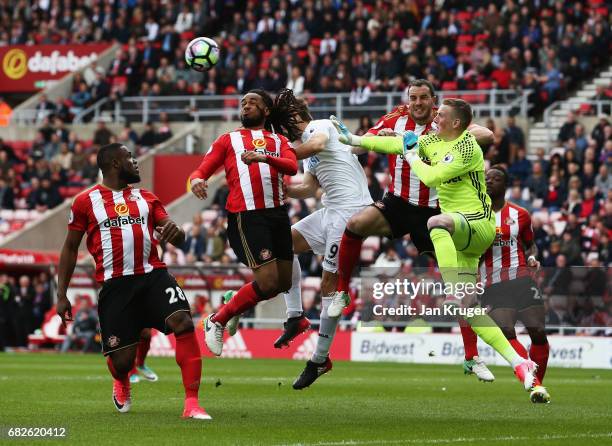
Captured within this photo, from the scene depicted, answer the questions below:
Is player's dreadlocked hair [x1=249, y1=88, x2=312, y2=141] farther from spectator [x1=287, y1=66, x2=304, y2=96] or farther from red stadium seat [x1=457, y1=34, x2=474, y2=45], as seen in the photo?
spectator [x1=287, y1=66, x2=304, y2=96]

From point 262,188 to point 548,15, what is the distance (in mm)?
19662

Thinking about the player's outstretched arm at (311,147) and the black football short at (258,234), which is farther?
the player's outstretched arm at (311,147)

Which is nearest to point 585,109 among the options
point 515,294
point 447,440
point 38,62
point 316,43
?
point 316,43

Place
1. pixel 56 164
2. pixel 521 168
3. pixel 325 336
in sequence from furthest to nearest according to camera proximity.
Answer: pixel 56 164 < pixel 521 168 < pixel 325 336

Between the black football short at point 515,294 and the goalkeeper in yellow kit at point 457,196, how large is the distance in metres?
2.67

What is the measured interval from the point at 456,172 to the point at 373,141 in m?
0.87

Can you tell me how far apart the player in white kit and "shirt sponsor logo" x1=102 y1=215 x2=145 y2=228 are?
2.19m

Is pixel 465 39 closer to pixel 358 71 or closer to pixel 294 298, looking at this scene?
pixel 358 71

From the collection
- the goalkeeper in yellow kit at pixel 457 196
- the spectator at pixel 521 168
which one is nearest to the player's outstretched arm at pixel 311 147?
the goalkeeper in yellow kit at pixel 457 196

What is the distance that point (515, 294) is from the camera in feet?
47.6

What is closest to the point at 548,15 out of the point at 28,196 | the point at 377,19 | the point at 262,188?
the point at 377,19

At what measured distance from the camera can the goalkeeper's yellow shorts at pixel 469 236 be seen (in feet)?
37.7

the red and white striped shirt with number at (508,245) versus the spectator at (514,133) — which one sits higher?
the red and white striped shirt with number at (508,245)

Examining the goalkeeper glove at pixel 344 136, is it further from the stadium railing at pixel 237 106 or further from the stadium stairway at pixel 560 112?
the stadium railing at pixel 237 106
